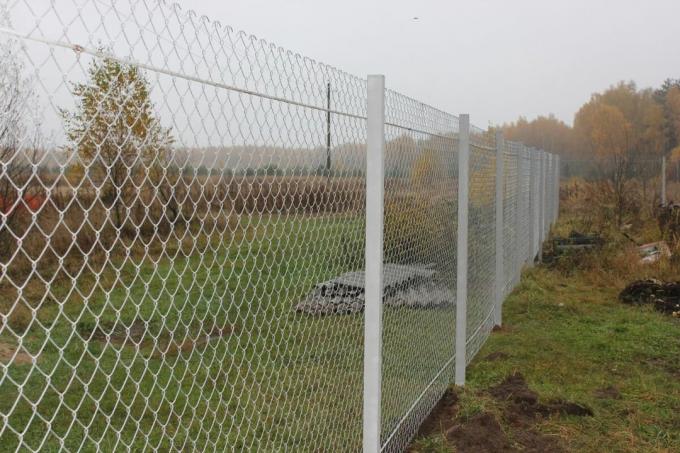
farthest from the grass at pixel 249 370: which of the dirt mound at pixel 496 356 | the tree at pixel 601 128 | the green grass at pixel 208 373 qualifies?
A: the tree at pixel 601 128

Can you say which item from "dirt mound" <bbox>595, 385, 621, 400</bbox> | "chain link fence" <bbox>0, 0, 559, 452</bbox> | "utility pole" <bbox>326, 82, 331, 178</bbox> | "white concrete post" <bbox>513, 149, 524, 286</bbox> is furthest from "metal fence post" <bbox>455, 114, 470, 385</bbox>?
"white concrete post" <bbox>513, 149, 524, 286</bbox>

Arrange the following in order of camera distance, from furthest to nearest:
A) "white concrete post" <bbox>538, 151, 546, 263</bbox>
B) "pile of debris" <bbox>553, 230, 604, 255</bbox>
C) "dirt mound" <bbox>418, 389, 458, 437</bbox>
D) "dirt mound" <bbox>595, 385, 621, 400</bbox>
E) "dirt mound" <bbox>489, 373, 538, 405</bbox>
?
1. "white concrete post" <bbox>538, 151, 546, 263</bbox>
2. "pile of debris" <bbox>553, 230, 604, 255</bbox>
3. "dirt mound" <bbox>595, 385, 621, 400</bbox>
4. "dirt mound" <bbox>489, 373, 538, 405</bbox>
5. "dirt mound" <bbox>418, 389, 458, 437</bbox>

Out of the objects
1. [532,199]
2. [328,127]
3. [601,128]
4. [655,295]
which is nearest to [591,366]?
[655,295]

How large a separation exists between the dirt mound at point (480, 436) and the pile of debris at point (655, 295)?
4.38m

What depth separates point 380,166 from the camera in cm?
279

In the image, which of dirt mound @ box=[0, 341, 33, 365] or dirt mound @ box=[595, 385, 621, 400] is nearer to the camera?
dirt mound @ box=[595, 385, 621, 400]

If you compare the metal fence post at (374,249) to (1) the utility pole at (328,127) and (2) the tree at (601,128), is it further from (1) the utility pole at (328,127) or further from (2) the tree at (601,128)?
(2) the tree at (601,128)

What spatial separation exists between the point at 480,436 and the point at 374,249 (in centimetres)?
173

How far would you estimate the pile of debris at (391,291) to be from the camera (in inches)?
127

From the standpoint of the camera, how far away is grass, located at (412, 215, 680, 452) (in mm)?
4105

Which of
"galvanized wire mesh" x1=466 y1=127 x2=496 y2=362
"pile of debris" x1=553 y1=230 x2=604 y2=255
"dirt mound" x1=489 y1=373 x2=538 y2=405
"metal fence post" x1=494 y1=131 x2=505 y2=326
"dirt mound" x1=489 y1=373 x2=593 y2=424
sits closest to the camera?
"dirt mound" x1=489 y1=373 x2=593 y2=424

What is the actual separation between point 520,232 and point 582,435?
16.3ft

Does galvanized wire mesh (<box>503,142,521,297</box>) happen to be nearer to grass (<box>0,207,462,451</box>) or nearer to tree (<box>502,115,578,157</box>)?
grass (<box>0,207,462,451</box>)

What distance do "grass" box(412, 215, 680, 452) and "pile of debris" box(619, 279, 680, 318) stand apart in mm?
181
